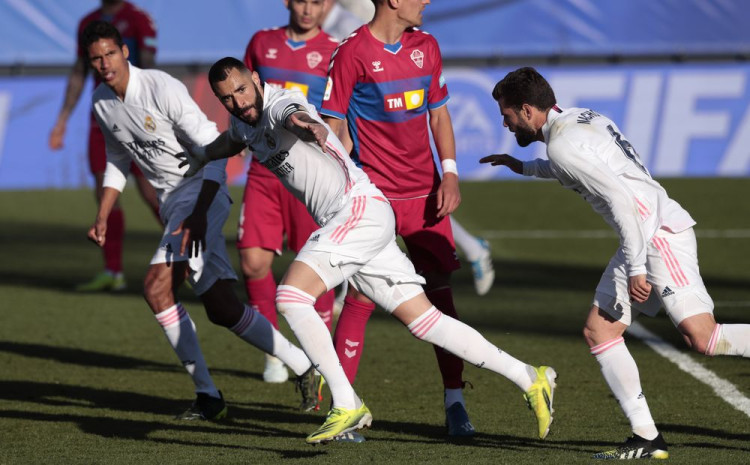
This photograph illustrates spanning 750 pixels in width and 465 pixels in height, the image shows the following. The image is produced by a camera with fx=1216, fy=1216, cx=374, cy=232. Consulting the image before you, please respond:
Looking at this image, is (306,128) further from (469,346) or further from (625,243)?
(625,243)

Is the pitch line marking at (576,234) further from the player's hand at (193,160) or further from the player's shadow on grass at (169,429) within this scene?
the player's shadow on grass at (169,429)

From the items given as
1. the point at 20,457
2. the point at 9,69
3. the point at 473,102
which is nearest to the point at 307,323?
the point at 20,457

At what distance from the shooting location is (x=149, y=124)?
6.43 meters

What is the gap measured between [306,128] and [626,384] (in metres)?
1.74

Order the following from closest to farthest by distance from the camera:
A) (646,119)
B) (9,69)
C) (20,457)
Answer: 1. (20,457)
2. (646,119)
3. (9,69)

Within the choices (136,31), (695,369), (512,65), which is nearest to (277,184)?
(695,369)

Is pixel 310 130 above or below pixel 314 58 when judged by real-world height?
above

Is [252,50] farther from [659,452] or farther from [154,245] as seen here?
[154,245]

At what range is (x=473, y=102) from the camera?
20828mm

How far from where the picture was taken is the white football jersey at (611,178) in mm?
4914

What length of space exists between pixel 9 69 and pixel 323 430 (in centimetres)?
2128

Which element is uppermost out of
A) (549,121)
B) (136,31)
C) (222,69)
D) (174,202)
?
(222,69)

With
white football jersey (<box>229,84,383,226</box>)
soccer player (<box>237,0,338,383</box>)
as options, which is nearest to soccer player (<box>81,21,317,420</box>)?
soccer player (<box>237,0,338,383</box>)

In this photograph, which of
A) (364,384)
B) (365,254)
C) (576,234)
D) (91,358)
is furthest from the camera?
(576,234)
